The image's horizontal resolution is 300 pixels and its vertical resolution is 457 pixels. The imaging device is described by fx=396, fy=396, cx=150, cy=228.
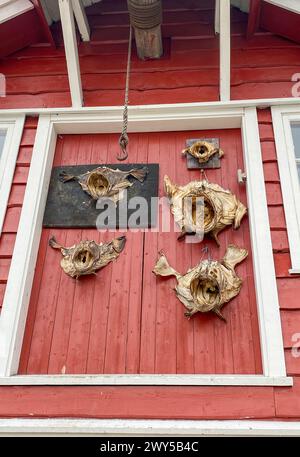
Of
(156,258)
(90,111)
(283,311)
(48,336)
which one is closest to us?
(283,311)

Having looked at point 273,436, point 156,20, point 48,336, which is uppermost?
point 156,20

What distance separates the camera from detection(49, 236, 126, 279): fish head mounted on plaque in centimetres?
236

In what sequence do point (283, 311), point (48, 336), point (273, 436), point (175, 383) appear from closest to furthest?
point (273, 436) → point (175, 383) → point (283, 311) → point (48, 336)

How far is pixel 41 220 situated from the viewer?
2.56m

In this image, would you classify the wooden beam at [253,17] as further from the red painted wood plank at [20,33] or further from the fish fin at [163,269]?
the fish fin at [163,269]

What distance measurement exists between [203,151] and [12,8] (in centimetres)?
172

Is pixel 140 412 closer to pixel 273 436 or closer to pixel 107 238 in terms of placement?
pixel 273 436

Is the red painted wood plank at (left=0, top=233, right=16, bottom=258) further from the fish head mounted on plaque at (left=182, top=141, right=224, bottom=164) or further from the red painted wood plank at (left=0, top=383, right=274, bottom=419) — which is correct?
the fish head mounted on plaque at (left=182, top=141, right=224, bottom=164)

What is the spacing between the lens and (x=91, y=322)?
2.26m

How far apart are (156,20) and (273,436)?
267 centimetres

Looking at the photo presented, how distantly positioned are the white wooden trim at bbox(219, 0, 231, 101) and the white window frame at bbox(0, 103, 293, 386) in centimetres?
13

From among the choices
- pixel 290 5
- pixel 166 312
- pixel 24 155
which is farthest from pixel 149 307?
pixel 290 5

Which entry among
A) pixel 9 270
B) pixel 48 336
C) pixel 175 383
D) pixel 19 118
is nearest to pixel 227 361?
pixel 175 383

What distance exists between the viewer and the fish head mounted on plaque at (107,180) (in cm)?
262
